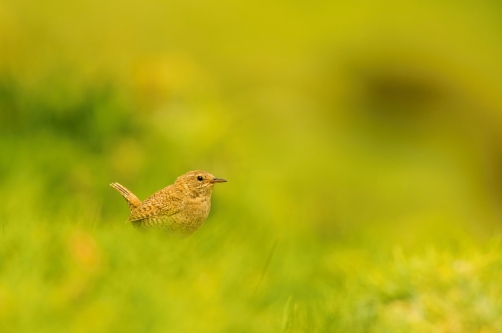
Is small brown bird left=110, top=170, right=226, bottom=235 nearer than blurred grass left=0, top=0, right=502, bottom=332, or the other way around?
blurred grass left=0, top=0, right=502, bottom=332

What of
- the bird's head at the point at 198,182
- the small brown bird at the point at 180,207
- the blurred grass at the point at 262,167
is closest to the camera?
the blurred grass at the point at 262,167

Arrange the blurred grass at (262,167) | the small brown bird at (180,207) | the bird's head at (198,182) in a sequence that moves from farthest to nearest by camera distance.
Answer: the bird's head at (198,182) → the small brown bird at (180,207) → the blurred grass at (262,167)

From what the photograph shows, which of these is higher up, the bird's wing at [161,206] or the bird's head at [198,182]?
the bird's head at [198,182]

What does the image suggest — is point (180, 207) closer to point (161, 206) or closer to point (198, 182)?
point (161, 206)

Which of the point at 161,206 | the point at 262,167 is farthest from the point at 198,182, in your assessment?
the point at 262,167

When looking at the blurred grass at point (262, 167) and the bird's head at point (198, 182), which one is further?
the bird's head at point (198, 182)
